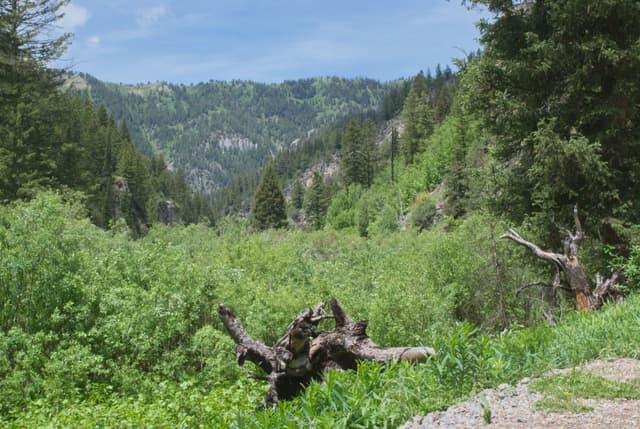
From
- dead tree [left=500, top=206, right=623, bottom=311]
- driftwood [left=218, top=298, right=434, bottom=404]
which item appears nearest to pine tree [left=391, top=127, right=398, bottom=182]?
dead tree [left=500, top=206, right=623, bottom=311]

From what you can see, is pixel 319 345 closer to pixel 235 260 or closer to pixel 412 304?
pixel 412 304

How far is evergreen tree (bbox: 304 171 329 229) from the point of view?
87.7 metres

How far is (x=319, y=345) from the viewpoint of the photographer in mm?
6961

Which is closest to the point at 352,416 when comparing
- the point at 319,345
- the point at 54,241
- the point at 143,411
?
the point at 319,345

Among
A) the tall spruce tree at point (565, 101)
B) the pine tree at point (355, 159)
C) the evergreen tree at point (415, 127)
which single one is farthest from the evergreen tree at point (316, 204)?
the tall spruce tree at point (565, 101)

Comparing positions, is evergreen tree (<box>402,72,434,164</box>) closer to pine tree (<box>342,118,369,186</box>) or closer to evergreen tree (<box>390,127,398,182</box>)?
evergreen tree (<box>390,127,398,182</box>)

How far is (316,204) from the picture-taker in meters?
89.1

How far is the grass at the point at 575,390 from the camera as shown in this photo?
13.1 feet

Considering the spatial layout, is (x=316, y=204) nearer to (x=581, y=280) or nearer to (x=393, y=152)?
(x=393, y=152)

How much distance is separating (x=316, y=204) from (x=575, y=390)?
8496cm

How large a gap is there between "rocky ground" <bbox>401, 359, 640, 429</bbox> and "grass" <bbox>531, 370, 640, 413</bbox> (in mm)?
56

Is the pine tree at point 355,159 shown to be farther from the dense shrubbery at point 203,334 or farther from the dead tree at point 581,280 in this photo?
the dead tree at point 581,280

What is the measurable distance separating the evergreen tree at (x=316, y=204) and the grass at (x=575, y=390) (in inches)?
3238

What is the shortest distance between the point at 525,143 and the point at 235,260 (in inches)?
614
